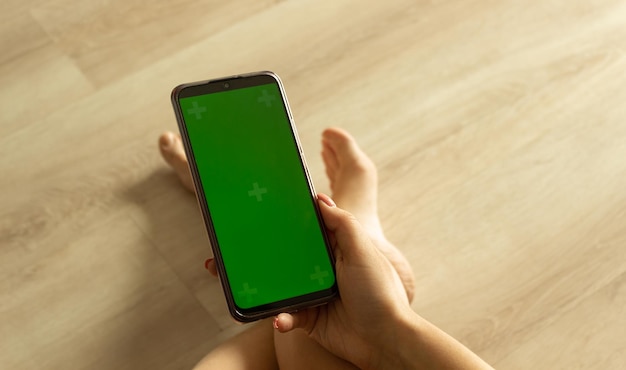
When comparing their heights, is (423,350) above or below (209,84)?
below

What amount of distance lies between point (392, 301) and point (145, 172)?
0.42m

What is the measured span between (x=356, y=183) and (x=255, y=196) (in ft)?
0.74

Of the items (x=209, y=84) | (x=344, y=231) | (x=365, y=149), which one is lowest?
(x=365, y=149)

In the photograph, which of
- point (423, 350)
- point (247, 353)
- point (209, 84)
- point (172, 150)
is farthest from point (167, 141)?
point (423, 350)

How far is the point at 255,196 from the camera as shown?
2.33 feet

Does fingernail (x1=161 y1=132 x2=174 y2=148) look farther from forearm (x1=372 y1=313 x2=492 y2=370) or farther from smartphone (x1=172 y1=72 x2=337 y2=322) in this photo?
forearm (x1=372 y1=313 x2=492 y2=370)

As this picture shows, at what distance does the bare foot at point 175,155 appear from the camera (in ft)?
2.97

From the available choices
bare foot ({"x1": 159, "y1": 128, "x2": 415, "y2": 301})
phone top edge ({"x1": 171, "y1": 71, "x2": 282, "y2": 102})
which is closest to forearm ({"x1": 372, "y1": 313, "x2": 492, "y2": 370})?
bare foot ({"x1": 159, "y1": 128, "x2": 415, "y2": 301})

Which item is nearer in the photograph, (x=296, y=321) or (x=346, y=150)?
(x=296, y=321)

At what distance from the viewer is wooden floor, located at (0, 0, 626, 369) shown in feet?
2.80

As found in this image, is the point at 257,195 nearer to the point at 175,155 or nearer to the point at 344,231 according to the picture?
the point at 344,231

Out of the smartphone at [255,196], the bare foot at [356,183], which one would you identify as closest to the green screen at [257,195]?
the smartphone at [255,196]

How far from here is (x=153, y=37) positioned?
1.00 m

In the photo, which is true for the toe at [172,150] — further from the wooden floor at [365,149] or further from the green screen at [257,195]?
the green screen at [257,195]
